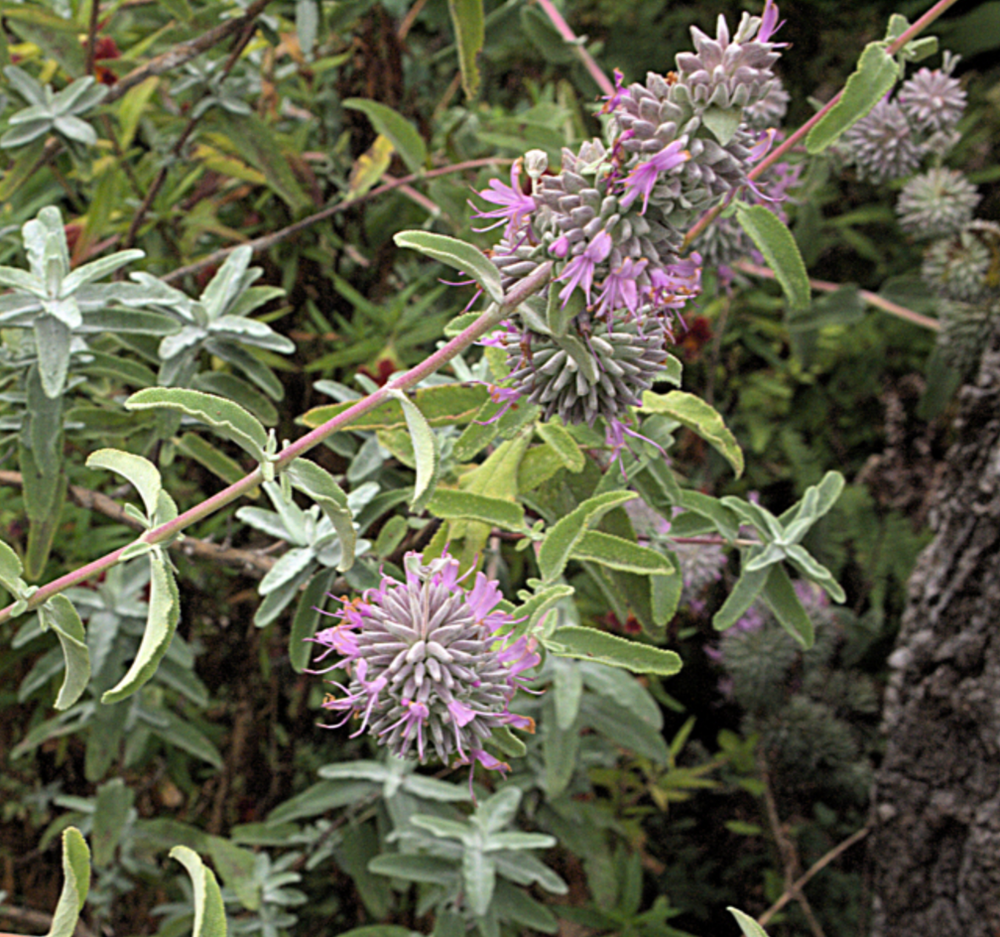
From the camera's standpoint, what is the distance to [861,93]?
0.50 m

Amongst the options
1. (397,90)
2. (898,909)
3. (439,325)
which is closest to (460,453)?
(439,325)

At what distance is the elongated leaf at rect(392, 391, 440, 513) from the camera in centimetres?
43

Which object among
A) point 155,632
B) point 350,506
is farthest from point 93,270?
point 155,632

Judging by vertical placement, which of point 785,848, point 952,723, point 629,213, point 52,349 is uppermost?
point 629,213

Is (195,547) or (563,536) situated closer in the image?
(563,536)

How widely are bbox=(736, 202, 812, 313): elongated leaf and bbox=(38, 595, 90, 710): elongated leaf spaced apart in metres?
0.45

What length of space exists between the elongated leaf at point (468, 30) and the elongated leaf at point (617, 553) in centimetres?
42

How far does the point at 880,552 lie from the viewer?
5.10 feet

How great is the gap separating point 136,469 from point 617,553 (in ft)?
0.92

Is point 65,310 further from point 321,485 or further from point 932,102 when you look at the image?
point 932,102

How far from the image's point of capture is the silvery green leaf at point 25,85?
853 millimetres

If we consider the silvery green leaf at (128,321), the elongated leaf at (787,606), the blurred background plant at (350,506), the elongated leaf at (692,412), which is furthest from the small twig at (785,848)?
the silvery green leaf at (128,321)

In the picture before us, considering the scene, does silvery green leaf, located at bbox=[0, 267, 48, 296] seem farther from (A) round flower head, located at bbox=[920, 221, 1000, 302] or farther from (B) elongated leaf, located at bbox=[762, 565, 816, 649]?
(A) round flower head, located at bbox=[920, 221, 1000, 302]

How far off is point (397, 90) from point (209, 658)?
752mm
